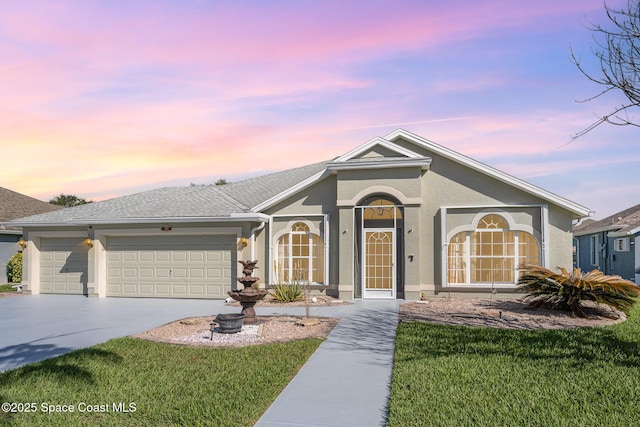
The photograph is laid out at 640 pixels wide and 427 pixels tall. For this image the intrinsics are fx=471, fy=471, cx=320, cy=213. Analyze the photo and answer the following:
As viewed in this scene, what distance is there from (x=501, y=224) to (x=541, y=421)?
11.3 meters

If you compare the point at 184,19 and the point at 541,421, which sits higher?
the point at 184,19

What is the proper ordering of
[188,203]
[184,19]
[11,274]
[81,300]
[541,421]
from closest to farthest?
[541,421] → [184,19] → [81,300] → [188,203] → [11,274]

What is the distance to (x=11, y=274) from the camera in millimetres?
23391

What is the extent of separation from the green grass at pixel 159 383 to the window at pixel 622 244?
69.3 feet

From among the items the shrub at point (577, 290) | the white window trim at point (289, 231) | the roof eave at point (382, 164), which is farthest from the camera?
the white window trim at point (289, 231)

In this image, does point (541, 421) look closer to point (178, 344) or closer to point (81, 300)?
point (178, 344)

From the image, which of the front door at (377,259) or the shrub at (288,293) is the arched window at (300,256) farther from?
the front door at (377,259)

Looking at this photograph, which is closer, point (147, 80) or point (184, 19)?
point (184, 19)

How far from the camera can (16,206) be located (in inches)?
1072

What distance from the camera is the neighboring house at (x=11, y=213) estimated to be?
23172 mm

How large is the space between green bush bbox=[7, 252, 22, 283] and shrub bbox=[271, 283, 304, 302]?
570 inches

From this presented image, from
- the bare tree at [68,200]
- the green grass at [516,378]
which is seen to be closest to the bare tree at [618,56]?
the green grass at [516,378]

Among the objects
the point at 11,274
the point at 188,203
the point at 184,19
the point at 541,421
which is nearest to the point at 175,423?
the point at 541,421

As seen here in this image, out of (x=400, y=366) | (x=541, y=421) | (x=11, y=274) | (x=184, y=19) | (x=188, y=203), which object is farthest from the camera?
(x=11, y=274)
